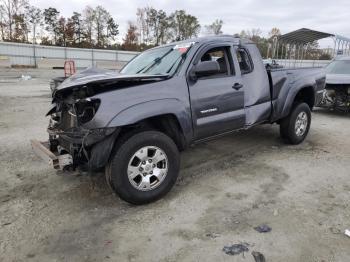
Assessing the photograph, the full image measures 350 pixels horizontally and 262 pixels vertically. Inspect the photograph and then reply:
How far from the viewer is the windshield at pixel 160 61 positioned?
159 inches

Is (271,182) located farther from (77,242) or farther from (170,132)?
(77,242)

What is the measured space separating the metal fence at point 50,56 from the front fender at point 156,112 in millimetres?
32662

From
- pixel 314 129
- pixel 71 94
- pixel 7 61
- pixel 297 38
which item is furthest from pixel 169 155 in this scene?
pixel 7 61

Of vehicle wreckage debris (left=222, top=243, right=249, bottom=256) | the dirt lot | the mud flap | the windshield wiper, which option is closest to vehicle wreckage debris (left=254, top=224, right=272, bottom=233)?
the dirt lot

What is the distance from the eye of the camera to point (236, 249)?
9.11 feet

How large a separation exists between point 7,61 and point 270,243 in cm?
3410

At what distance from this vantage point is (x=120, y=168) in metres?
3.27

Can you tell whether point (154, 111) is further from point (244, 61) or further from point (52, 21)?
point (52, 21)

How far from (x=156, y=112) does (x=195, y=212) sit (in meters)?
1.21

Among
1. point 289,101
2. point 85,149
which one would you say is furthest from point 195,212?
point 289,101

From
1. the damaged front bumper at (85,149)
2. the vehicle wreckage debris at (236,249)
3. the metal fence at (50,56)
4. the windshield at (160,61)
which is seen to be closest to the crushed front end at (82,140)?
the damaged front bumper at (85,149)

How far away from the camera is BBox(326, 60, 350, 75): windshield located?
375 inches

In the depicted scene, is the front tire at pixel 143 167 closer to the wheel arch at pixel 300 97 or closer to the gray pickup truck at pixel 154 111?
the gray pickup truck at pixel 154 111

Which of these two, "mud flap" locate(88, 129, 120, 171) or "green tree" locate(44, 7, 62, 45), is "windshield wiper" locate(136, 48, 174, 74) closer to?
"mud flap" locate(88, 129, 120, 171)
